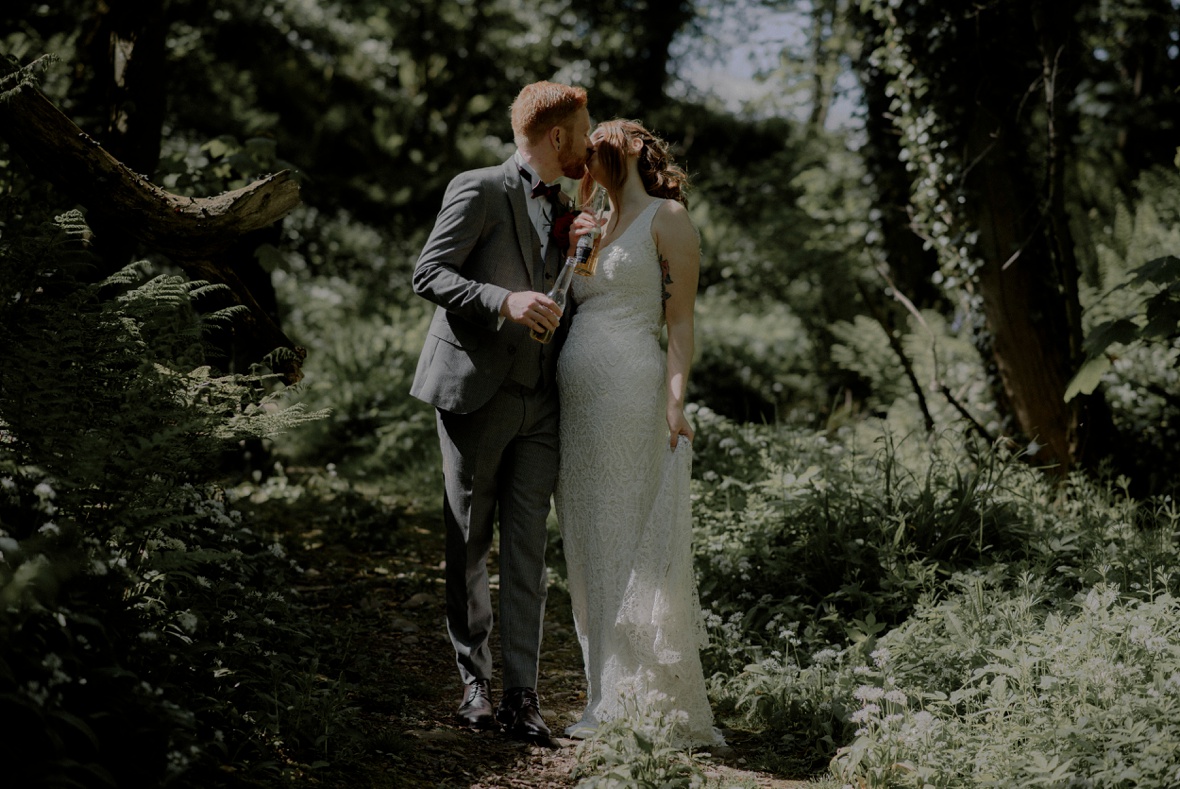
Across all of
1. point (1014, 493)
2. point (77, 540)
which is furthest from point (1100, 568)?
point (77, 540)

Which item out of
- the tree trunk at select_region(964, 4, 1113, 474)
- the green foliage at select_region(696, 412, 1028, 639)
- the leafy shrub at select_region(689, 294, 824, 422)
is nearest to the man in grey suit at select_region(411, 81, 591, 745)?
the green foliage at select_region(696, 412, 1028, 639)

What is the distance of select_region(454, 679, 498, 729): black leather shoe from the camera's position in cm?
361

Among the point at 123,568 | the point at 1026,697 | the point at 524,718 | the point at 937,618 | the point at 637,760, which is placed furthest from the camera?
the point at 937,618

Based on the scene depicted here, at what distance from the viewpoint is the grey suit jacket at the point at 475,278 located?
3.43m

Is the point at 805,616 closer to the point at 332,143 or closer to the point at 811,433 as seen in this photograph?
the point at 811,433

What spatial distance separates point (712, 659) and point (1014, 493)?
1.99 m

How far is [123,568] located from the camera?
8.68 feet

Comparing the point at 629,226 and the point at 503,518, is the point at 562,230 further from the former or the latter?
the point at 503,518

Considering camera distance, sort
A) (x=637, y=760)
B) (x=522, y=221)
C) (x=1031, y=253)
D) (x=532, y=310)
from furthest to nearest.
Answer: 1. (x=1031, y=253)
2. (x=522, y=221)
3. (x=532, y=310)
4. (x=637, y=760)

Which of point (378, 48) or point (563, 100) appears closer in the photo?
point (563, 100)

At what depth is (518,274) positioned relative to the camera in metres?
3.64

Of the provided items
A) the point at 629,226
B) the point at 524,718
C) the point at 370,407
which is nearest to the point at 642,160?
the point at 629,226

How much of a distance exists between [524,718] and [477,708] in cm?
23

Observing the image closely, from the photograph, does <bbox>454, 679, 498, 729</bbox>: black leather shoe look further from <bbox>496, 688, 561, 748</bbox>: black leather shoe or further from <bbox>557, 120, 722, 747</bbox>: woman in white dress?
<bbox>557, 120, 722, 747</bbox>: woman in white dress
